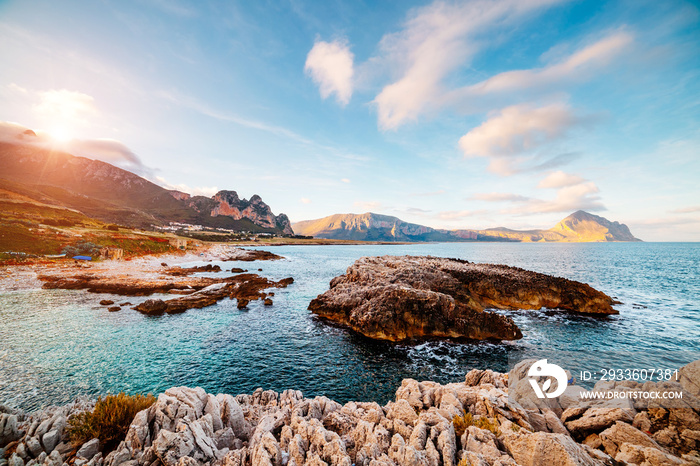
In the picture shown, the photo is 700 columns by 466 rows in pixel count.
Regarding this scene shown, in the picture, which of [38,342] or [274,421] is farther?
[38,342]

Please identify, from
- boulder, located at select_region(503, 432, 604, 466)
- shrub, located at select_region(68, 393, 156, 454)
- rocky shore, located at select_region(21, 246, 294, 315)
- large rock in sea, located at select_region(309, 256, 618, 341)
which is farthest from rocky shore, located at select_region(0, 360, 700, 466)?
rocky shore, located at select_region(21, 246, 294, 315)

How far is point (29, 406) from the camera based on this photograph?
14469 mm

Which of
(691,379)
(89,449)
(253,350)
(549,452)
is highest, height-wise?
(691,379)

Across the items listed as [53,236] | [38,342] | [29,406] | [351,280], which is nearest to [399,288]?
[351,280]

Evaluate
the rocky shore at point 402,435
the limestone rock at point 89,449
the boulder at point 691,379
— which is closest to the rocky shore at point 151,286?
the rocky shore at point 402,435

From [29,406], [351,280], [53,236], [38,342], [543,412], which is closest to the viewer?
[543,412]

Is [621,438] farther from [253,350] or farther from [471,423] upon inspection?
[253,350]

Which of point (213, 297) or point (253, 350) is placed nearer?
point (253, 350)

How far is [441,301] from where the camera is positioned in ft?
98.7

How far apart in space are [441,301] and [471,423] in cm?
2092

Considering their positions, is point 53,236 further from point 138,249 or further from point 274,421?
point 274,421

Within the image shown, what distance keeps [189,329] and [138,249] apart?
64627 millimetres

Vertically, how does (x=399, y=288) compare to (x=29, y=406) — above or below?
above

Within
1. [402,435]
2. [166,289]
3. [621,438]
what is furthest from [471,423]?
[166,289]
